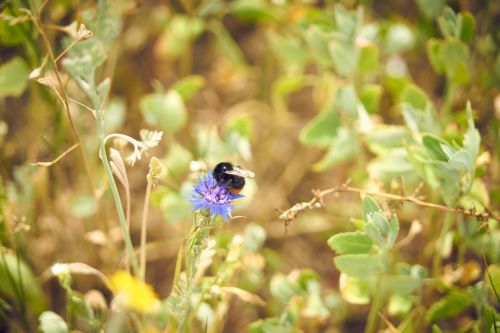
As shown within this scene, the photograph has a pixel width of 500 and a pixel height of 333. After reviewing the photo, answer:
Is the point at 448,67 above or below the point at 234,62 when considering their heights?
above

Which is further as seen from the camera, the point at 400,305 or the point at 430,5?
the point at 430,5

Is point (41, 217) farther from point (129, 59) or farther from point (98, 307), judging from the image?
point (129, 59)

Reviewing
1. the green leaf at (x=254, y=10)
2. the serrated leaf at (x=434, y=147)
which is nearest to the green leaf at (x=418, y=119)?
the serrated leaf at (x=434, y=147)

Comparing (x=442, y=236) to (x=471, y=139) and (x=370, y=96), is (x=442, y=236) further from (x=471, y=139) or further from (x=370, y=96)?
(x=370, y=96)

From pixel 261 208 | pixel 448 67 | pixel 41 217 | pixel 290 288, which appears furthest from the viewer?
pixel 261 208

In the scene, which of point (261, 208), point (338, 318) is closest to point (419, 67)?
point (261, 208)

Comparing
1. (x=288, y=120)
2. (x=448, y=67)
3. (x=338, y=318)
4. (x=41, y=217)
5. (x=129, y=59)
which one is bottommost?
(x=338, y=318)

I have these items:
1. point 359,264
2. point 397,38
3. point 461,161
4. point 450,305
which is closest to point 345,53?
point 397,38
